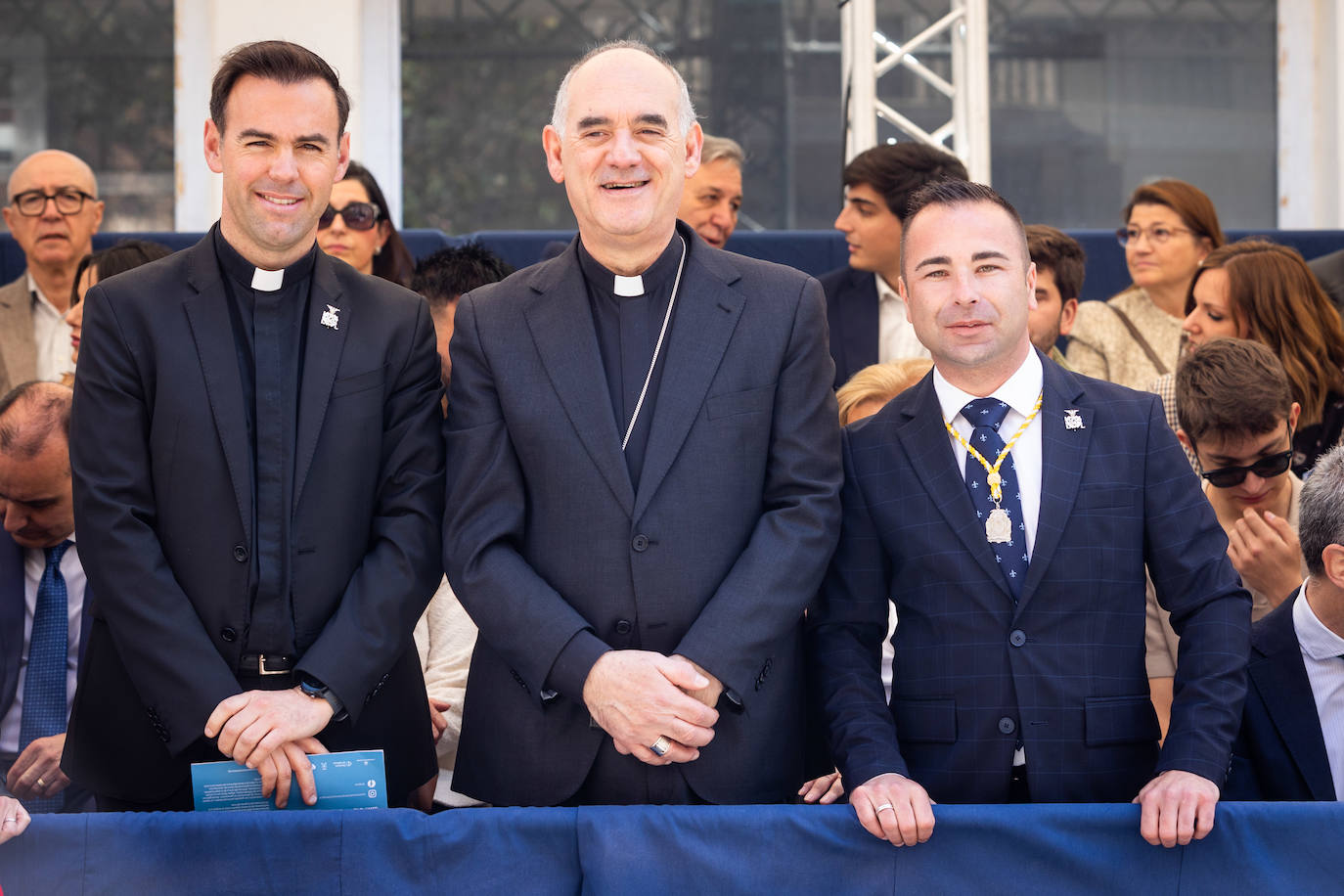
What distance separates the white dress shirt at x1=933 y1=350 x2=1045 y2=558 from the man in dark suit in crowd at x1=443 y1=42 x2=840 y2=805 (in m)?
0.20

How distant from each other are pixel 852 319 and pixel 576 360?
2323 millimetres

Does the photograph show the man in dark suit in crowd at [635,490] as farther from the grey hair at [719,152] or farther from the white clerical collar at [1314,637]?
the grey hair at [719,152]

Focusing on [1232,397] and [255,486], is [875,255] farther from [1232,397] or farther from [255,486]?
[255,486]

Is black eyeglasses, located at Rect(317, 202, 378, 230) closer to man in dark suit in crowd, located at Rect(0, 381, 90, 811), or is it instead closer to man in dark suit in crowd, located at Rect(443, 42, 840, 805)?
man in dark suit in crowd, located at Rect(0, 381, 90, 811)

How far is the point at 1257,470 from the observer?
296cm

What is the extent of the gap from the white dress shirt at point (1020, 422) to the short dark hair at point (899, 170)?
2.18m

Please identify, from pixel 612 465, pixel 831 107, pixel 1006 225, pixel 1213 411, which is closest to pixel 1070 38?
pixel 831 107

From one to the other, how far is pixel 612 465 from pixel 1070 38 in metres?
5.94

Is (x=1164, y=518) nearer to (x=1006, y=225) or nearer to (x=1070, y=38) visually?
(x=1006, y=225)

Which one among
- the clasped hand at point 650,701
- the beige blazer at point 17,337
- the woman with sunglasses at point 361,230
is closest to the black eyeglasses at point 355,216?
the woman with sunglasses at point 361,230

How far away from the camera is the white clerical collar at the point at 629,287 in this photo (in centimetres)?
231

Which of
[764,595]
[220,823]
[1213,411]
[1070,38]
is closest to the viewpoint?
[220,823]

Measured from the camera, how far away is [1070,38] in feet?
24.0

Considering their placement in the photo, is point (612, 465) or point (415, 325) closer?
point (612, 465)
